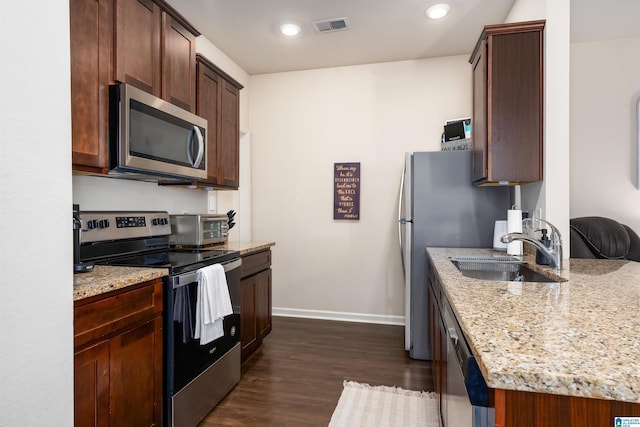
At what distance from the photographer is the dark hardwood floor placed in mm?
2143

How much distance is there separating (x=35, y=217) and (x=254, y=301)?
1.96 metres

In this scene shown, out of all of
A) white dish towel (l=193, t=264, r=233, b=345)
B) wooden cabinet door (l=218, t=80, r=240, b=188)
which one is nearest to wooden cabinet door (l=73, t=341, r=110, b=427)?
white dish towel (l=193, t=264, r=233, b=345)

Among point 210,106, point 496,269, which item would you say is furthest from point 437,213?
point 210,106

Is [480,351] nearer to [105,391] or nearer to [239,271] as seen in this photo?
[105,391]

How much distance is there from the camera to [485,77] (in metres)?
2.25

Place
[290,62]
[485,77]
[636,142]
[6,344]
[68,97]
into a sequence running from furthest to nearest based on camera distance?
[290,62], [636,142], [485,77], [68,97], [6,344]

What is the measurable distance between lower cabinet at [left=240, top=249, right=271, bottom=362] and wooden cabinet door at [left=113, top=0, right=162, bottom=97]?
4.39ft

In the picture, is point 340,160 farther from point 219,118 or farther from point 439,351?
point 439,351

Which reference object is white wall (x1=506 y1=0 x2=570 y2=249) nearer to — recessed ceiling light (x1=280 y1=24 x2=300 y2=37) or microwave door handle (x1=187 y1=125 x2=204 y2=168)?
recessed ceiling light (x1=280 y1=24 x2=300 y2=37)

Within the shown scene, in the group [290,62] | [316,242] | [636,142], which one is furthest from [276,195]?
[636,142]

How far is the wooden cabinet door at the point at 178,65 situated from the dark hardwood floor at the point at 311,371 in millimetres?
1950

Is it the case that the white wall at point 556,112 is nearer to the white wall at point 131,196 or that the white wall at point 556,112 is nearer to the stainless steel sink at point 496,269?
the stainless steel sink at point 496,269

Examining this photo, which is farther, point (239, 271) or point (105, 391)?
point (239, 271)

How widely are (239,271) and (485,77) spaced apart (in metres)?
2.01
